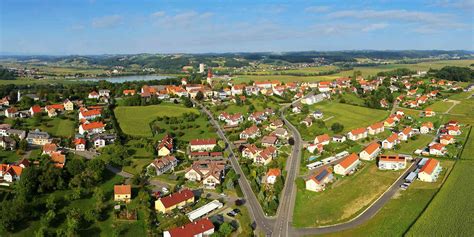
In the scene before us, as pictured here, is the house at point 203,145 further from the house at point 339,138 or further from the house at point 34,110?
the house at point 34,110

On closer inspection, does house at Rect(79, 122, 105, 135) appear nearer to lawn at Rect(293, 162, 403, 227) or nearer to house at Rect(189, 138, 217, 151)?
house at Rect(189, 138, 217, 151)

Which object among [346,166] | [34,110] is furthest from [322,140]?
[34,110]

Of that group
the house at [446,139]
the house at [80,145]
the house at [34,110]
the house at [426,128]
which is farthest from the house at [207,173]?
the house at [34,110]

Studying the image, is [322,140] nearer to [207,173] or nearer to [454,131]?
[207,173]

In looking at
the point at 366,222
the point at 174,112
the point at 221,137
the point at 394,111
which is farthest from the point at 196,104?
the point at 366,222

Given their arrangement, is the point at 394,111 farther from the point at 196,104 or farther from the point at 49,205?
the point at 49,205

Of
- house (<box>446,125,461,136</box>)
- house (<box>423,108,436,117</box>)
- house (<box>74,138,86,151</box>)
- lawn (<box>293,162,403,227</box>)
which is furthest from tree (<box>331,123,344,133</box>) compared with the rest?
house (<box>74,138,86,151</box>)
